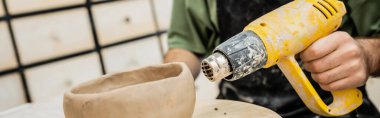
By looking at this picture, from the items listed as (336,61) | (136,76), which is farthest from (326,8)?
(136,76)

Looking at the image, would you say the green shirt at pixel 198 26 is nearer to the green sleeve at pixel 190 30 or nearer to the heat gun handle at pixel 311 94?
the green sleeve at pixel 190 30

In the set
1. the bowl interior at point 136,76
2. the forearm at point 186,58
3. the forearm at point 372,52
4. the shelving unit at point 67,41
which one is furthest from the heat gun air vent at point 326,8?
the shelving unit at point 67,41

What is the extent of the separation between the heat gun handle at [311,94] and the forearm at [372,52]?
0.07 metres

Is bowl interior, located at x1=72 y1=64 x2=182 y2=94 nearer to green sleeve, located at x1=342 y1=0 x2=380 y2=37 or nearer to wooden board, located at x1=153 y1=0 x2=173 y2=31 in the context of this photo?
green sleeve, located at x1=342 y1=0 x2=380 y2=37

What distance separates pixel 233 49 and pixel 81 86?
9.2 inches

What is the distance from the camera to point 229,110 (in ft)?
2.02

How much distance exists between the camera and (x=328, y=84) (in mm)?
656

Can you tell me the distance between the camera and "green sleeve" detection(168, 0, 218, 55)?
97 centimetres

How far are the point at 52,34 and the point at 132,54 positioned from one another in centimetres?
34

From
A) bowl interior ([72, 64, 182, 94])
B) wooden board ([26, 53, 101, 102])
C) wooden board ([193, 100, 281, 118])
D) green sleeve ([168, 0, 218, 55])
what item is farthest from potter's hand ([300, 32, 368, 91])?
wooden board ([26, 53, 101, 102])

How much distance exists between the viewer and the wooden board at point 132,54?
54.1 inches

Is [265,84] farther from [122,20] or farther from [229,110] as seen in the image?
[122,20]

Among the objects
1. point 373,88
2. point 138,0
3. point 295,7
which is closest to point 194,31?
point 295,7

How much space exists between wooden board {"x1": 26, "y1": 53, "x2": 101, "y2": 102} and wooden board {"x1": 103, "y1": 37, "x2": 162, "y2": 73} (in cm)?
6
